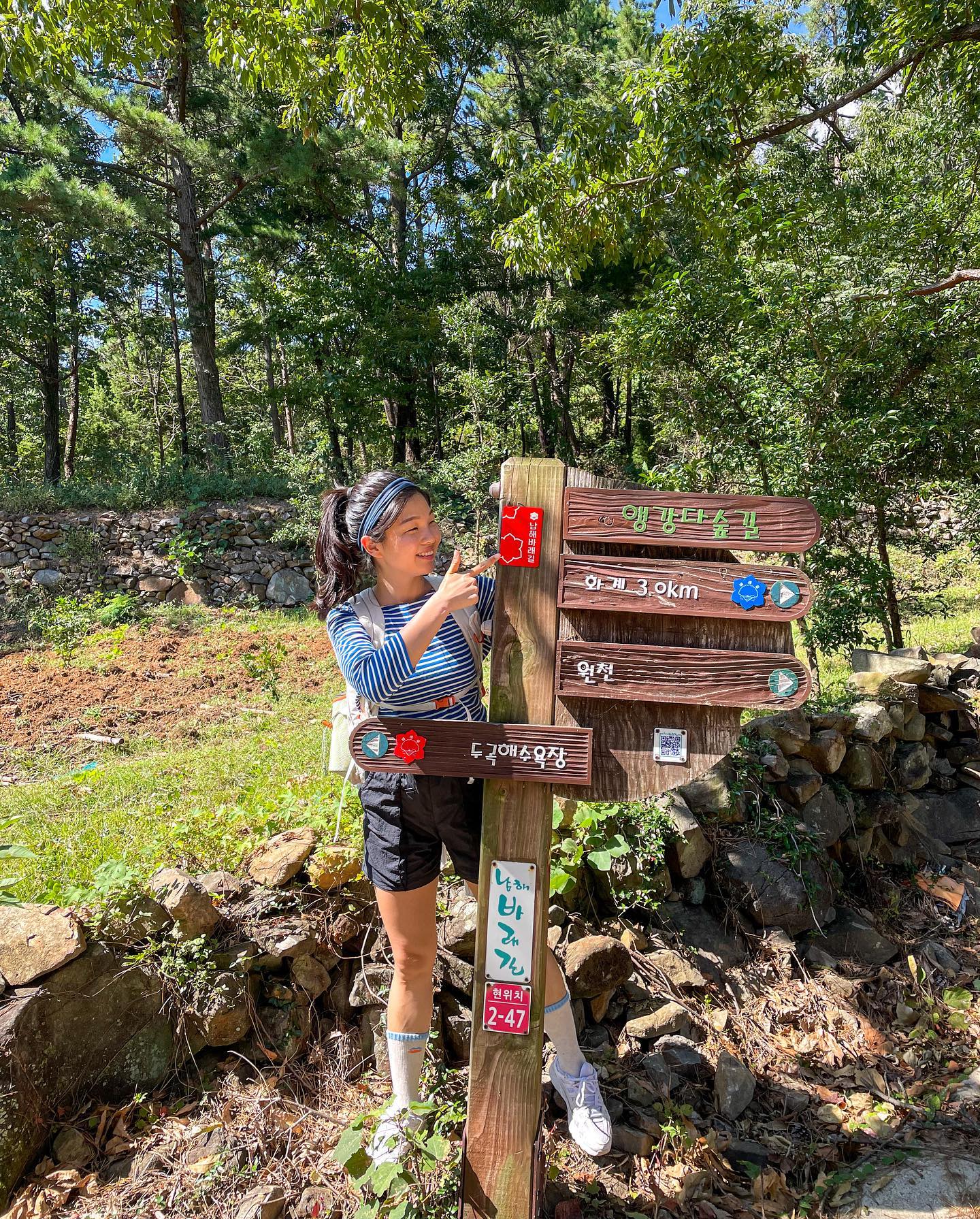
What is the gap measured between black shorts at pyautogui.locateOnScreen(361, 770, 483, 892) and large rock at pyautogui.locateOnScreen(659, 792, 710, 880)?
1.63 metres

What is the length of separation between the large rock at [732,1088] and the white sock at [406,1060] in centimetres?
126

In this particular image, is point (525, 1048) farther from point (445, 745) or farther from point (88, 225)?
point (88, 225)

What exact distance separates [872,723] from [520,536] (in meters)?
3.40

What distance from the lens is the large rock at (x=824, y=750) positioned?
4.13 meters

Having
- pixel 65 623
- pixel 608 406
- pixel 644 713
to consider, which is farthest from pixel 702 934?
pixel 608 406

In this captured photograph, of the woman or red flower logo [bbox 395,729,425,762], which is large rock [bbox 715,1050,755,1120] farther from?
red flower logo [bbox 395,729,425,762]

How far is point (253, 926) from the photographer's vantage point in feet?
8.93

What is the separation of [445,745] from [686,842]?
6.59 ft

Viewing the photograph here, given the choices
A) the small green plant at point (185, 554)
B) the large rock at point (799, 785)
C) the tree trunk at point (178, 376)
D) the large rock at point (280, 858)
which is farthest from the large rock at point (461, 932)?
the tree trunk at point (178, 376)

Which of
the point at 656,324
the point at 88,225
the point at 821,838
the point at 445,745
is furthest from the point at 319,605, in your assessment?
the point at 88,225

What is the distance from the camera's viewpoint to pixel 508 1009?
188 cm

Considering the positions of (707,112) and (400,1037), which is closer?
(400,1037)

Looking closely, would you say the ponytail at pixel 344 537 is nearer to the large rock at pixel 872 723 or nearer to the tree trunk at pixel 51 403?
the large rock at pixel 872 723

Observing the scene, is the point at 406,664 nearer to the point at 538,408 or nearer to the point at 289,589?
the point at 289,589
